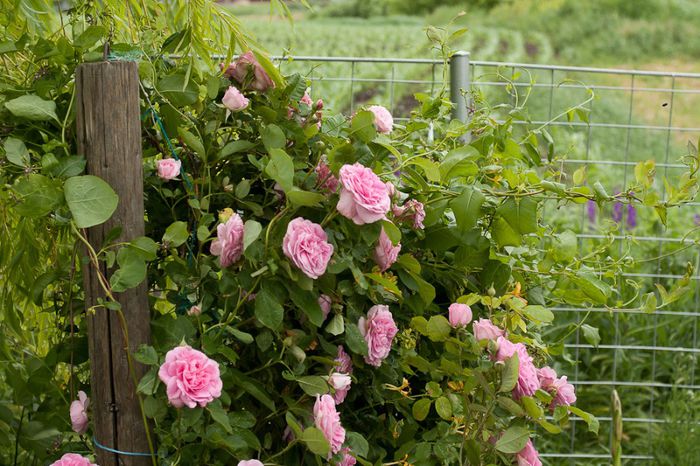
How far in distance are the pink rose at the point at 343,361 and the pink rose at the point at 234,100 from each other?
39 centimetres

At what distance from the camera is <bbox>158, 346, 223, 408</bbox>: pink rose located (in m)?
1.21

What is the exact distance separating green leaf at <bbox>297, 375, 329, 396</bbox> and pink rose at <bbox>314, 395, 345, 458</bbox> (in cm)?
1

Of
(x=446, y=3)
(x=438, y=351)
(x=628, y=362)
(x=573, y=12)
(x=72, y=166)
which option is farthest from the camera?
(x=446, y=3)

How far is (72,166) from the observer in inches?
51.2

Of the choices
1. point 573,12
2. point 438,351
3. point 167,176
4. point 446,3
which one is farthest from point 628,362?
point 446,3

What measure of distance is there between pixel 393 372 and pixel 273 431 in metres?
0.21

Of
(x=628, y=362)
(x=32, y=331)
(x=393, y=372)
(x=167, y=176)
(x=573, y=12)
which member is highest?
(x=167, y=176)

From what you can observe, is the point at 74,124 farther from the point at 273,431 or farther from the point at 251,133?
the point at 273,431

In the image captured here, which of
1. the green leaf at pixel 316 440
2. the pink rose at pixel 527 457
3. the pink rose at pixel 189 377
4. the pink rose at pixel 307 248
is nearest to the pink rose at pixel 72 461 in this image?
the pink rose at pixel 189 377

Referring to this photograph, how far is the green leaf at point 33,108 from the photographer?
131 centimetres

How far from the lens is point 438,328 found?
141 cm

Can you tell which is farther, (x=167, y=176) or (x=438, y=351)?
(x=438, y=351)

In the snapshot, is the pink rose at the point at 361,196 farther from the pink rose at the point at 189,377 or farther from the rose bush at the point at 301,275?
the pink rose at the point at 189,377

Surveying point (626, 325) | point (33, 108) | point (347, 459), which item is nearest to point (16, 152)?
point (33, 108)
